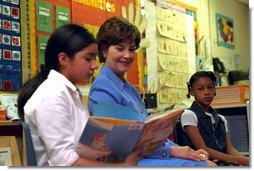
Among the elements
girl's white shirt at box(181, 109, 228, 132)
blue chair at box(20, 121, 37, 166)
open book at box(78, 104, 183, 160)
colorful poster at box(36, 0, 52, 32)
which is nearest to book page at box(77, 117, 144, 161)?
open book at box(78, 104, 183, 160)

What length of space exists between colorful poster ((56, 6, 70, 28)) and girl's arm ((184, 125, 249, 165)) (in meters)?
0.48

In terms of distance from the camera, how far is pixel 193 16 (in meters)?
1.09

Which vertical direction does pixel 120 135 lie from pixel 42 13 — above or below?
below

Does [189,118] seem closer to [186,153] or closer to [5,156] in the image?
[186,153]

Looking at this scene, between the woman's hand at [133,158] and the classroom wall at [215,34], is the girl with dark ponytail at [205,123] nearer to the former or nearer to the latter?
the classroom wall at [215,34]

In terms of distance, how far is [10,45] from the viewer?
1.11 meters

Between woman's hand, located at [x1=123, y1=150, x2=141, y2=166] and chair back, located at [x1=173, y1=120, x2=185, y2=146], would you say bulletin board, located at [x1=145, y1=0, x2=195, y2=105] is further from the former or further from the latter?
woman's hand, located at [x1=123, y1=150, x2=141, y2=166]

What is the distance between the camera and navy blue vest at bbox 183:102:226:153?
97cm

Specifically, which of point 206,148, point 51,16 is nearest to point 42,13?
point 51,16

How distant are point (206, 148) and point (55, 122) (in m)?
0.43

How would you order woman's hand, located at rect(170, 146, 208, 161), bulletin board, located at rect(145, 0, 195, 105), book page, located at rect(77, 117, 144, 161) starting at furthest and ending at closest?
bulletin board, located at rect(145, 0, 195, 105) → woman's hand, located at rect(170, 146, 208, 161) → book page, located at rect(77, 117, 144, 161)

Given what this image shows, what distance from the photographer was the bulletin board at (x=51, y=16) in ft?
3.56

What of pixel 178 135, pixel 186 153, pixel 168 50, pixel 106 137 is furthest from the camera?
pixel 168 50

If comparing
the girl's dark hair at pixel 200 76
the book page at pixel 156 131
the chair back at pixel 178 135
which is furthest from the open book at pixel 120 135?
the girl's dark hair at pixel 200 76
